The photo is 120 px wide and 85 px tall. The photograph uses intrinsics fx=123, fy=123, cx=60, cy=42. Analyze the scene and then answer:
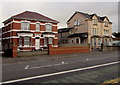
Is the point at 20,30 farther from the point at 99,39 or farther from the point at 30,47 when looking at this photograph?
the point at 99,39

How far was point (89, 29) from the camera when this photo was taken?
1469 inches

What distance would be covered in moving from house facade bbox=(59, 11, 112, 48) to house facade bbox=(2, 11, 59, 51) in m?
10.4

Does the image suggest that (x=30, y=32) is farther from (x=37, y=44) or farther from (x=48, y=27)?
(x=48, y=27)

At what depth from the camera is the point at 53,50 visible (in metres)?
20.9

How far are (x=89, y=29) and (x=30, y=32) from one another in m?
18.8

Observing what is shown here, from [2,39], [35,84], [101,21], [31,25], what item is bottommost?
[35,84]

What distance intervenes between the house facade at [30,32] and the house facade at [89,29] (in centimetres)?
1036

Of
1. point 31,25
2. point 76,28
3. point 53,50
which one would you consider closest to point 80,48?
point 53,50

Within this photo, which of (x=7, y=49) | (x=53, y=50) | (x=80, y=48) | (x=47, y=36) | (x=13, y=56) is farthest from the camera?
(x=47, y=36)

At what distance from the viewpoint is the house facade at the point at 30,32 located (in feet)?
84.4

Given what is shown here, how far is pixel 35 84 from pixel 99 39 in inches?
1454

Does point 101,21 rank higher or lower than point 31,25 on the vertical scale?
higher

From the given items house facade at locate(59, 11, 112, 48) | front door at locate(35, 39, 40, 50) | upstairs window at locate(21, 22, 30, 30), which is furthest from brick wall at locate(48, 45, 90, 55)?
house facade at locate(59, 11, 112, 48)

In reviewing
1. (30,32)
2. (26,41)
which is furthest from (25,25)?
(26,41)
